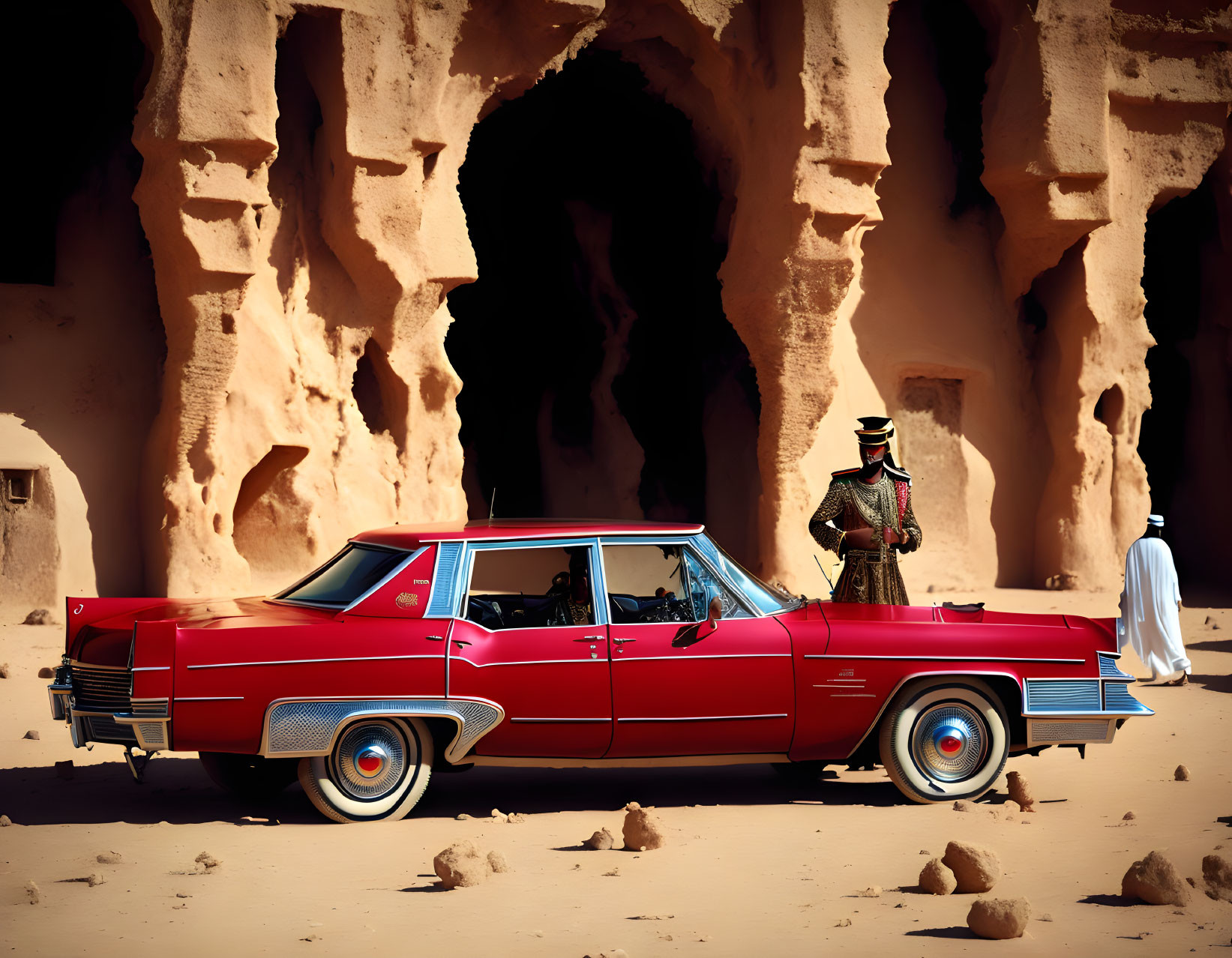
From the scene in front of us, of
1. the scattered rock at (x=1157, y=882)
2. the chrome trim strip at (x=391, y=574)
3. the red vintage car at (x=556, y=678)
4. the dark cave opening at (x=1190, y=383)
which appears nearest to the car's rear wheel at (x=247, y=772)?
the red vintage car at (x=556, y=678)

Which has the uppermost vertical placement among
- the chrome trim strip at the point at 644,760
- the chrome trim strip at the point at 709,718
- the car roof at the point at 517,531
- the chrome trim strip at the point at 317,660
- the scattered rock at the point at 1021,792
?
the car roof at the point at 517,531

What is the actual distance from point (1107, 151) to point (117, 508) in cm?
1223

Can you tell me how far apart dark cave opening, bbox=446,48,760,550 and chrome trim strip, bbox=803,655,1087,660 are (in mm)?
12346

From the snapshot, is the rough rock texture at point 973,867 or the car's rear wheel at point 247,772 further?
the car's rear wheel at point 247,772

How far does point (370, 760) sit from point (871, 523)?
3.23m

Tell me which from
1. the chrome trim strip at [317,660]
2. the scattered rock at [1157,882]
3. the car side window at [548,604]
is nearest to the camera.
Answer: the scattered rock at [1157,882]

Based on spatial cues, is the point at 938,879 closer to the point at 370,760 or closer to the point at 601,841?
the point at 601,841

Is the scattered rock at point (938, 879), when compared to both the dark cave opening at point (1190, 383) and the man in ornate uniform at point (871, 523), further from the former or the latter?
the dark cave opening at point (1190, 383)

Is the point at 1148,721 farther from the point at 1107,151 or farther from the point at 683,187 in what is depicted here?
the point at 683,187

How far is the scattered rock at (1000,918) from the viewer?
13.8 feet

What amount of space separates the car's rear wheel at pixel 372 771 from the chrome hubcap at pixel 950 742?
2.19 meters

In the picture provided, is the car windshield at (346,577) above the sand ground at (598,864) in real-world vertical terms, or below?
above

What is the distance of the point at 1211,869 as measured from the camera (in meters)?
4.74

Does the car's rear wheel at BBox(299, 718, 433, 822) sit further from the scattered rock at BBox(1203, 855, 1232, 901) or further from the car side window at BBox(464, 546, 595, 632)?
the scattered rock at BBox(1203, 855, 1232, 901)
